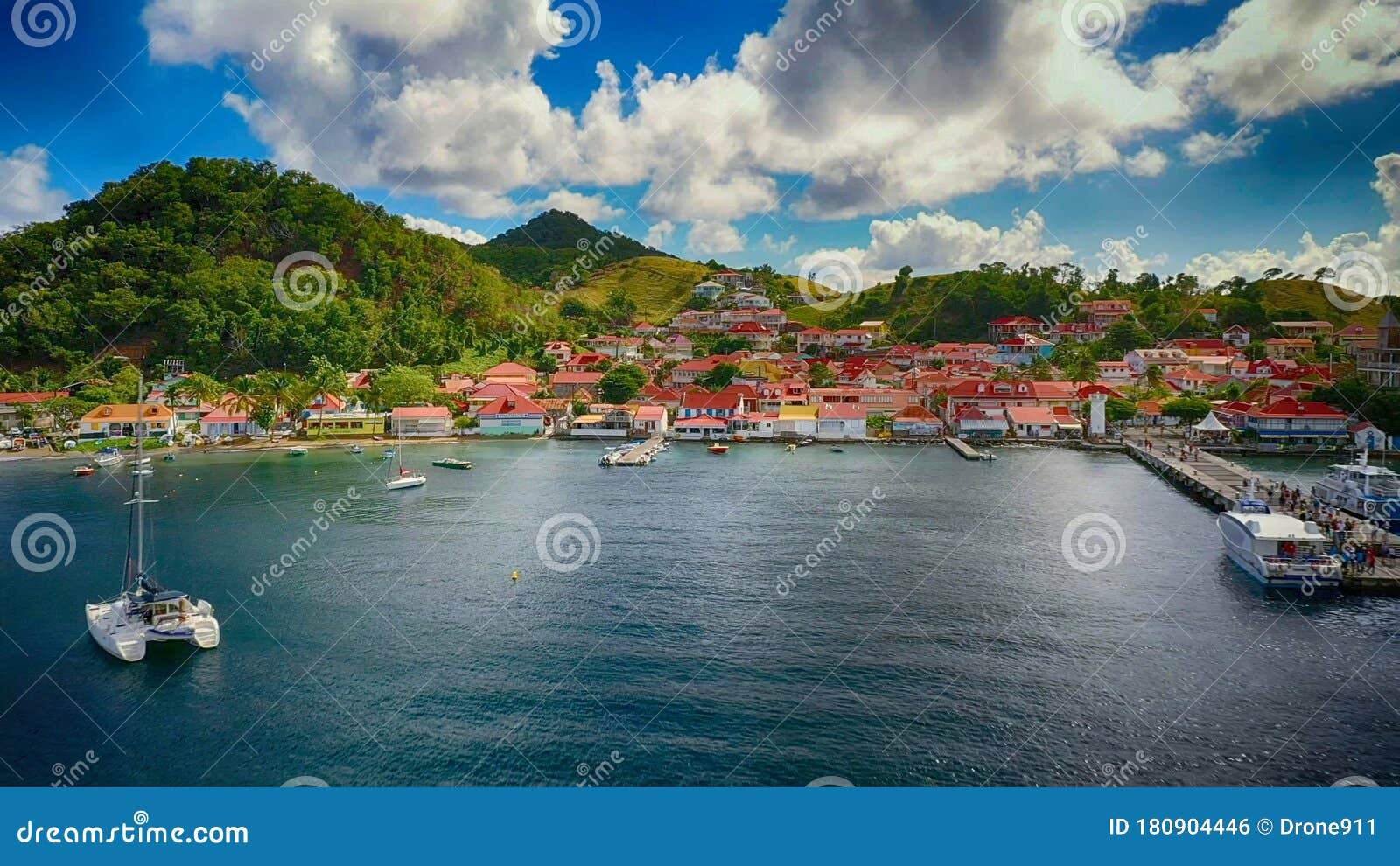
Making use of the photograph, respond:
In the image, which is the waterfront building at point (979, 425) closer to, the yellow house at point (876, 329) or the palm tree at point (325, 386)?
the yellow house at point (876, 329)

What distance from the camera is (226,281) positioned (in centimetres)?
4222

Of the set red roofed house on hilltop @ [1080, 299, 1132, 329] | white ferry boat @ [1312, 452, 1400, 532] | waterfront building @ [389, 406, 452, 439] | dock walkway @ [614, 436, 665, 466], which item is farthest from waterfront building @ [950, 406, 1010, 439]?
red roofed house on hilltop @ [1080, 299, 1132, 329]

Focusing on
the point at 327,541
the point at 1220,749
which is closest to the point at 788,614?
the point at 1220,749

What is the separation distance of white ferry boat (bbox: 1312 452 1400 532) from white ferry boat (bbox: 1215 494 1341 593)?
230cm

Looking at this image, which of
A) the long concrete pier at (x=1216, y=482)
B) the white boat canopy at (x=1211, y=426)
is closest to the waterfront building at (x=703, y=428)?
the long concrete pier at (x=1216, y=482)

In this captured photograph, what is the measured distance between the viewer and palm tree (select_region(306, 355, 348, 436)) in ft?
106

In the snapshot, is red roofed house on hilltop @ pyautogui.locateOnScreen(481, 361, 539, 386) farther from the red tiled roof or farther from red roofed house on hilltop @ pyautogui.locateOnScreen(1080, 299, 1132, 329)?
red roofed house on hilltop @ pyautogui.locateOnScreen(1080, 299, 1132, 329)

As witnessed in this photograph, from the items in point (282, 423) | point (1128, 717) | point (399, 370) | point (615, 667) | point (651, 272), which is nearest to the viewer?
point (1128, 717)

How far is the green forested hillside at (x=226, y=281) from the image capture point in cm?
3900

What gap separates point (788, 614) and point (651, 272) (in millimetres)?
67405

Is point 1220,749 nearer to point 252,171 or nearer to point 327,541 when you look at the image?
point 327,541

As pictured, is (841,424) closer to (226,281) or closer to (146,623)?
(146,623)

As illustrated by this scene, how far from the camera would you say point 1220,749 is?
782 cm

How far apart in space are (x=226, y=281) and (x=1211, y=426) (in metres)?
44.6
